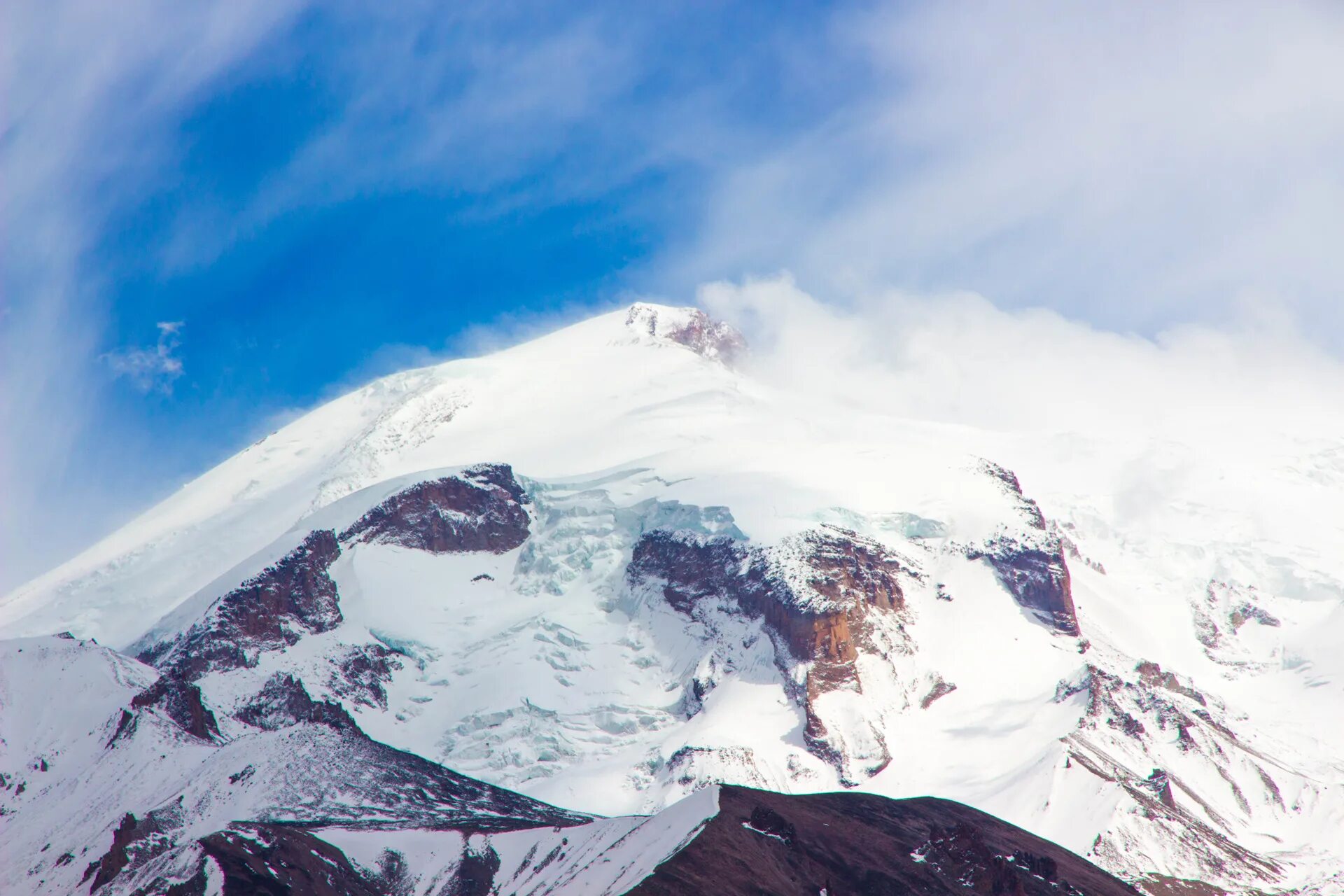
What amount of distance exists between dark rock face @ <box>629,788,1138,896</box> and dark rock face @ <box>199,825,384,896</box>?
149 feet

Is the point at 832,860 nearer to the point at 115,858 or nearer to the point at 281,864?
the point at 281,864

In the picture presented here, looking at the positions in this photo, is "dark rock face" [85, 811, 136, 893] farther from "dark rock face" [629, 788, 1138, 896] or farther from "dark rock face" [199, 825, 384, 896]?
"dark rock face" [629, 788, 1138, 896]

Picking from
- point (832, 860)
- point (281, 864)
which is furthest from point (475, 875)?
point (832, 860)

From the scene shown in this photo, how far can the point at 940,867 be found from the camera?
185750mm

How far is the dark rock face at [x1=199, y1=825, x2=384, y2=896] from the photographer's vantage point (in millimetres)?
172875

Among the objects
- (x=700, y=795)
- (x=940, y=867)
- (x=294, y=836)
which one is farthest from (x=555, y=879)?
(x=940, y=867)

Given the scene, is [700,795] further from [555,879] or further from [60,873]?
[60,873]

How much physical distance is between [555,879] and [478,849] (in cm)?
2099

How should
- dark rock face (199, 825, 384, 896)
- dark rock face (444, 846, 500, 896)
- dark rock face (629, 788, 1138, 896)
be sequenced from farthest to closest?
dark rock face (444, 846, 500, 896)
dark rock face (199, 825, 384, 896)
dark rock face (629, 788, 1138, 896)

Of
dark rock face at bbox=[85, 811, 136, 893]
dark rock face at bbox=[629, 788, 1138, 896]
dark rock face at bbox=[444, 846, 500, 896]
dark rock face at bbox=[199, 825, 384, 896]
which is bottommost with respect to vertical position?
dark rock face at bbox=[629, 788, 1138, 896]

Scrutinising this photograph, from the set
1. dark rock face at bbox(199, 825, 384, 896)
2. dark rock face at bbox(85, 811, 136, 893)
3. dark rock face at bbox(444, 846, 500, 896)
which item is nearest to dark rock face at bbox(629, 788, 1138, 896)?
dark rock face at bbox(444, 846, 500, 896)

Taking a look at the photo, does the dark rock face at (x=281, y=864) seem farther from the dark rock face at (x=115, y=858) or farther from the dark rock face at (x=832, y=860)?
the dark rock face at (x=832, y=860)

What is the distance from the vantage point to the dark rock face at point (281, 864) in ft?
567

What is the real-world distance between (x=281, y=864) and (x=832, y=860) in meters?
64.5
